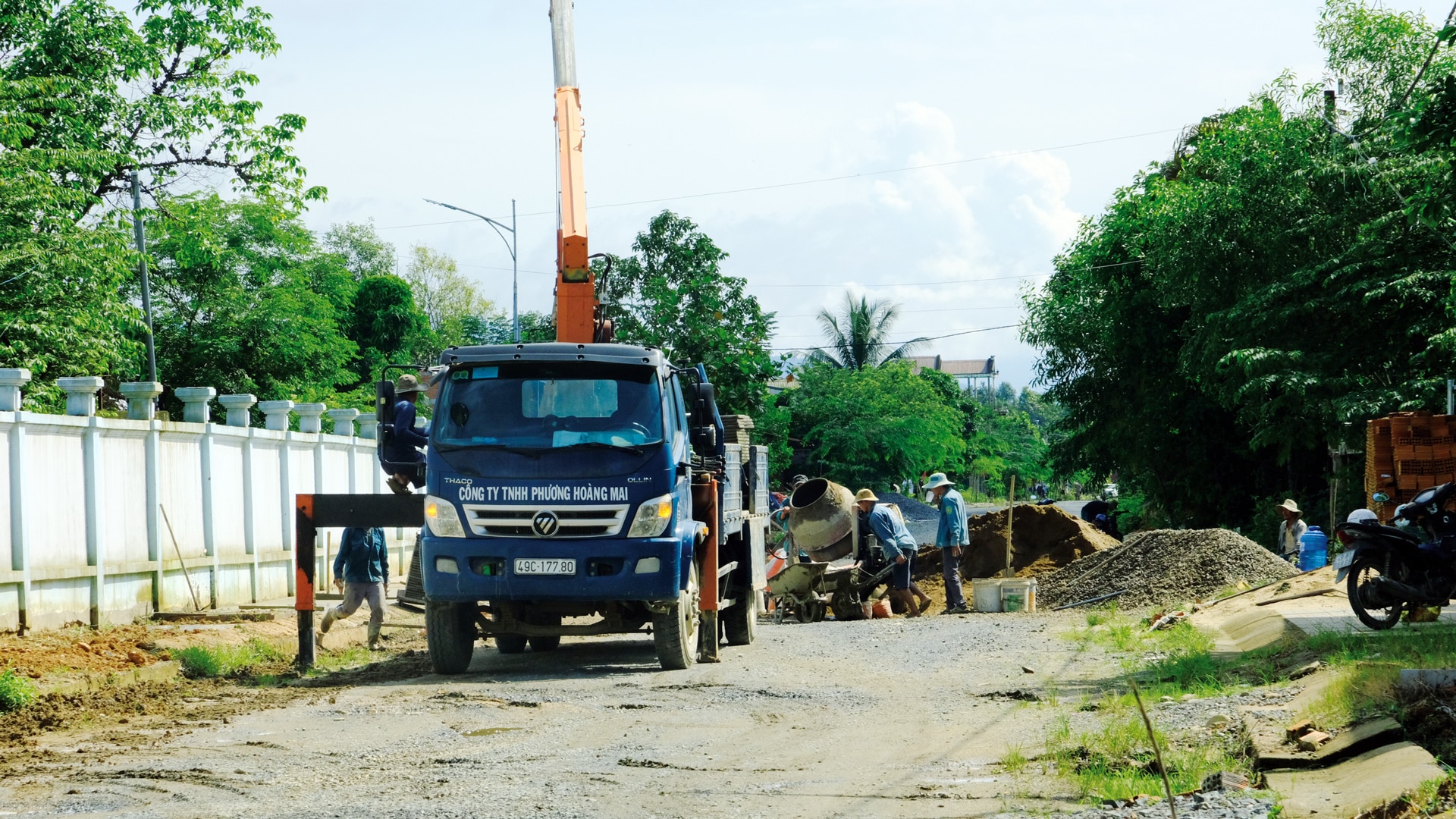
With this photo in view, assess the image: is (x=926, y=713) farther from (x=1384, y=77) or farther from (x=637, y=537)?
(x=1384, y=77)

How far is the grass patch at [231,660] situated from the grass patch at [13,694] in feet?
7.03

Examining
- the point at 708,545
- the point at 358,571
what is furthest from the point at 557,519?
the point at 358,571

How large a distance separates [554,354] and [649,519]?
1.48 meters

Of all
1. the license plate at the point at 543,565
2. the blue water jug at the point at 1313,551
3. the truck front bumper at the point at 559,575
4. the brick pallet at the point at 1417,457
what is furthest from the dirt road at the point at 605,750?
the blue water jug at the point at 1313,551

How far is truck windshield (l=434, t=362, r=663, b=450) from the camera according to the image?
36.4ft

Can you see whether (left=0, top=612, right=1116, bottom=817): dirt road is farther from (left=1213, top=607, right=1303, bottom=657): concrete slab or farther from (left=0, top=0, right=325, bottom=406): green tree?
(left=0, top=0, right=325, bottom=406): green tree

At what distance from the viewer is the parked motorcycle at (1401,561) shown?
1142cm

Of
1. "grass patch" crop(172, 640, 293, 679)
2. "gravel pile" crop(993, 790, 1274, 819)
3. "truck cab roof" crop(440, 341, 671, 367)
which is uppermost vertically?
"truck cab roof" crop(440, 341, 671, 367)

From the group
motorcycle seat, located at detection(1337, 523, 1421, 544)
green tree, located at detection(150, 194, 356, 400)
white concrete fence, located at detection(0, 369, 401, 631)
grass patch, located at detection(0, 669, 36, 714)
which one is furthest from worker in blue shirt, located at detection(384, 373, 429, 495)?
green tree, located at detection(150, 194, 356, 400)

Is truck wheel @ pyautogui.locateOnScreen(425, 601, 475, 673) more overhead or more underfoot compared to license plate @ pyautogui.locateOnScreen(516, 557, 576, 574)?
more underfoot

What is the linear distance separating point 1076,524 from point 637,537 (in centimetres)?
1770

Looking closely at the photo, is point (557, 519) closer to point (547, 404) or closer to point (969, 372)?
point (547, 404)

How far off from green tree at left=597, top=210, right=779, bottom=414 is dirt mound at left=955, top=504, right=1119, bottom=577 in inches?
301

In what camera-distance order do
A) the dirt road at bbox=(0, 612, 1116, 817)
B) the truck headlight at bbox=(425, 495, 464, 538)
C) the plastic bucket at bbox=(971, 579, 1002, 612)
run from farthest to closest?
the plastic bucket at bbox=(971, 579, 1002, 612) → the truck headlight at bbox=(425, 495, 464, 538) → the dirt road at bbox=(0, 612, 1116, 817)
